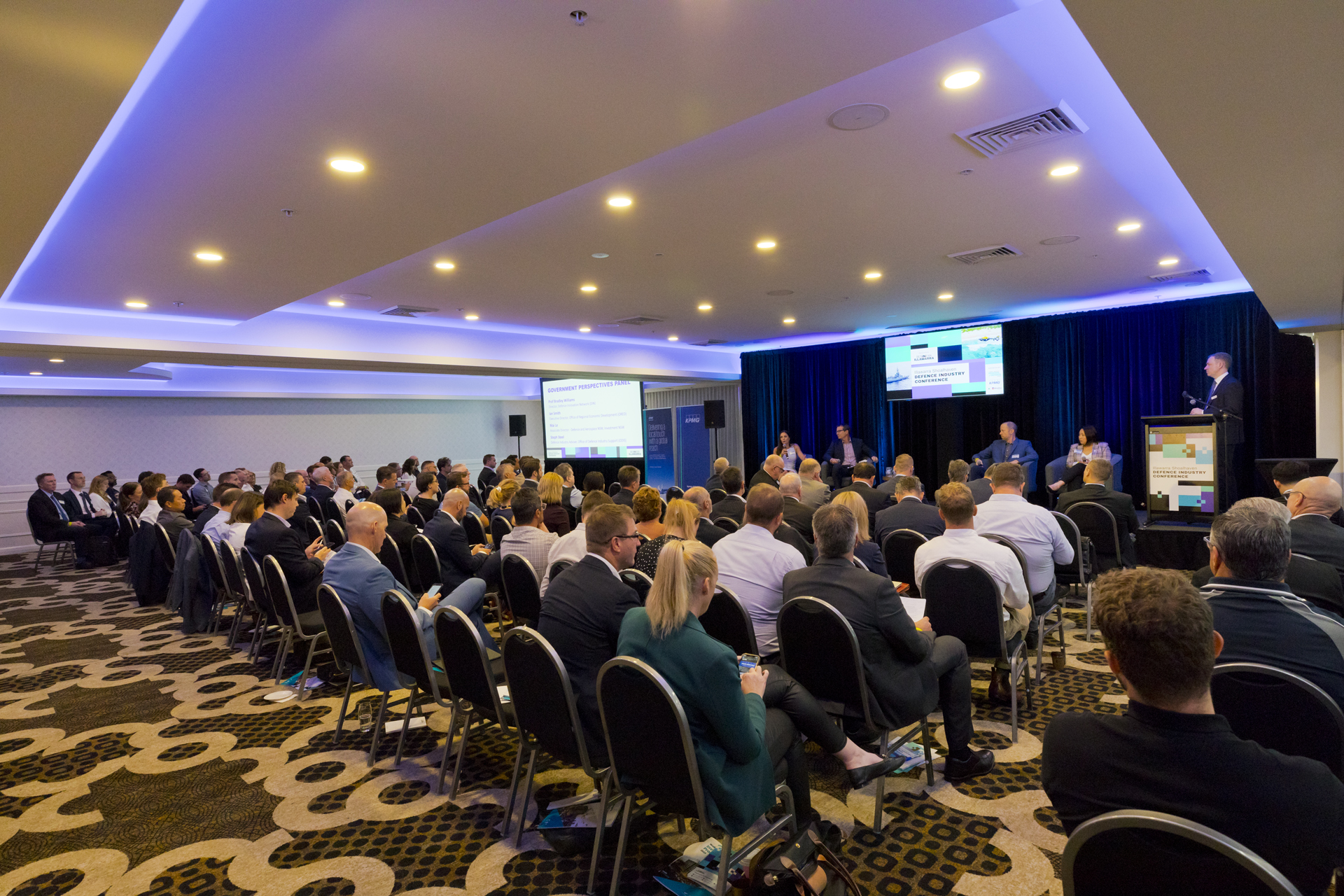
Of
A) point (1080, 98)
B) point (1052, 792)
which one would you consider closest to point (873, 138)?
point (1080, 98)

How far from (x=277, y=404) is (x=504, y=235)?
35.3 ft

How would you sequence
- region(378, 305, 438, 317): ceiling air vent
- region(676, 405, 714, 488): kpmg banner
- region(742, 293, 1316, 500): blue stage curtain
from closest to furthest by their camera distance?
region(378, 305, 438, 317): ceiling air vent, region(742, 293, 1316, 500): blue stage curtain, region(676, 405, 714, 488): kpmg banner

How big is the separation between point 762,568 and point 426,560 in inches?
118

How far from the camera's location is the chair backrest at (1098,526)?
16.8 feet

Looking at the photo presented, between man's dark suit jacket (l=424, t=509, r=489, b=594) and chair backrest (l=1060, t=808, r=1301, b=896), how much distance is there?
4066 mm

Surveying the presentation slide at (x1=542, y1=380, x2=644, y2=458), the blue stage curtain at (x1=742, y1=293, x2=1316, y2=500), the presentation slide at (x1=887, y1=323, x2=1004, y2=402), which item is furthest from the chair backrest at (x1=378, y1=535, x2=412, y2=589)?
the blue stage curtain at (x1=742, y1=293, x2=1316, y2=500)

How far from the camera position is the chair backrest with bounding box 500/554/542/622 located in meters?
4.25

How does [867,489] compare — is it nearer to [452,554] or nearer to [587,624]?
[452,554]

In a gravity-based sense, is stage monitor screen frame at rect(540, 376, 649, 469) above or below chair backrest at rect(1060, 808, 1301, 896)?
above

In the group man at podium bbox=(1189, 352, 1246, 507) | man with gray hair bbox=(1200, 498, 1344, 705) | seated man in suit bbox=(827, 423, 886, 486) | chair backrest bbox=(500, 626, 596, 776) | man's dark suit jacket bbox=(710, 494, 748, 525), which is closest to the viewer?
man with gray hair bbox=(1200, 498, 1344, 705)

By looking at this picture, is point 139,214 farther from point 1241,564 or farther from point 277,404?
point 277,404

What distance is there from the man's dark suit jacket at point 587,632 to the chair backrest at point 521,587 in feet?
5.66

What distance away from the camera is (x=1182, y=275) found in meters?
8.77

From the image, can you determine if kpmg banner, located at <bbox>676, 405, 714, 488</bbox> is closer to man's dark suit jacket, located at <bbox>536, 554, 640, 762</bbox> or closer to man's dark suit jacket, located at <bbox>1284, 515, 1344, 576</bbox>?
man's dark suit jacket, located at <bbox>1284, 515, 1344, 576</bbox>
